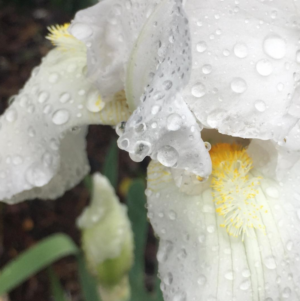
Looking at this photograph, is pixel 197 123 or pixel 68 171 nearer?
pixel 197 123

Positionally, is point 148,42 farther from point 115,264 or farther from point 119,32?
point 115,264

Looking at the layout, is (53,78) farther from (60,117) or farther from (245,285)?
(245,285)

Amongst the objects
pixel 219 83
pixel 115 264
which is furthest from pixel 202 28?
pixel 115 264

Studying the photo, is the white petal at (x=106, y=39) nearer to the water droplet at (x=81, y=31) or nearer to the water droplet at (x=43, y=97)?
the water droplet at (x=81, y=31)

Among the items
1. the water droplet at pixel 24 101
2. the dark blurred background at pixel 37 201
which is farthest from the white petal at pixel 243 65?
the dark blurred background at pixel 37 201

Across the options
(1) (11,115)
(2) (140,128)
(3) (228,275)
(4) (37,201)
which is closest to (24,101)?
(1) (11,115)

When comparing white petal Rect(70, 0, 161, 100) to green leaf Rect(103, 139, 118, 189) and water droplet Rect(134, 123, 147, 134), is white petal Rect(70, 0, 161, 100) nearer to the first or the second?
water droplet Rect(134, 123, 147, 134)
